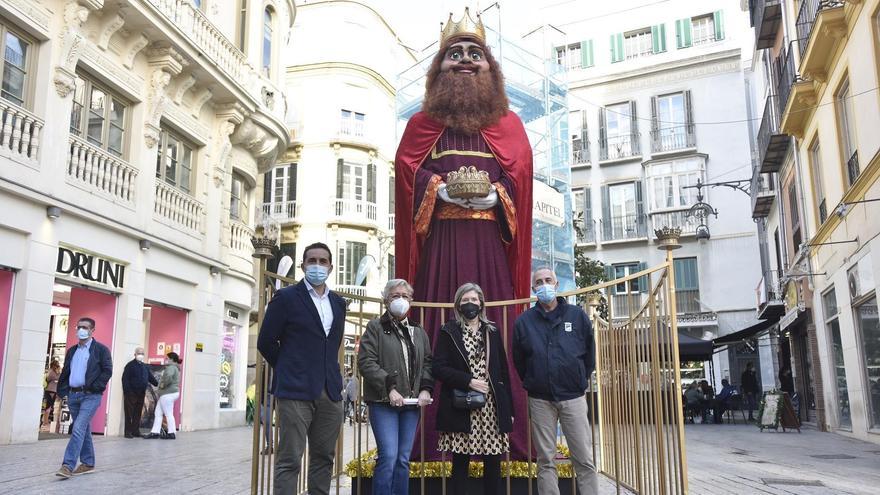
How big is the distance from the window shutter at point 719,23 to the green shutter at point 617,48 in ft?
13.3

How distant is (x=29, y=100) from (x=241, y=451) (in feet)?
21.6

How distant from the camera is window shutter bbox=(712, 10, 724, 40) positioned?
31.7 m

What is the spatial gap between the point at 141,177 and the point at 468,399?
1187 cm

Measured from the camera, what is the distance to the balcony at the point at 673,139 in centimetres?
3159

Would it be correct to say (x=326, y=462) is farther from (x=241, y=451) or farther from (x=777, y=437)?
(x=777, y=437)

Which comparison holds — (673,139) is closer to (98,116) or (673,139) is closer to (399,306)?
(98,116)

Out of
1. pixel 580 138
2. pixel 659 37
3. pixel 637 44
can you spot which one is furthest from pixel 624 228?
pixel 659 37

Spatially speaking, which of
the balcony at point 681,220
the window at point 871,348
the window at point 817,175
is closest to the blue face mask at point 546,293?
the window at point 871,348

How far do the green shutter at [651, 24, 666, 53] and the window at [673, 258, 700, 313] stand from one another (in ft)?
31.1

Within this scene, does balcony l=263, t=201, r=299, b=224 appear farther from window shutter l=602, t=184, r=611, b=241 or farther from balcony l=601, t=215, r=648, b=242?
balcony l=601, t=215, r=648, b=242

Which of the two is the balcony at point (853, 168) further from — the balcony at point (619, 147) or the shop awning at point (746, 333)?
the balcony at point (619, 147)

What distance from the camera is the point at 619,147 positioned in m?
33.2

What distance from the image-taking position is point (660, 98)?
32.6 meters

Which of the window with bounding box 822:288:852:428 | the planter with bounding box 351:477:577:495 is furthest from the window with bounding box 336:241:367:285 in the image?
the planter with bounding box 351:477:577:495
